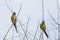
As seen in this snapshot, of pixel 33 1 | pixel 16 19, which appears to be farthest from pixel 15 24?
pixel 33 1

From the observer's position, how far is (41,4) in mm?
752

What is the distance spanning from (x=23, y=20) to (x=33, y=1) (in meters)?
0.12

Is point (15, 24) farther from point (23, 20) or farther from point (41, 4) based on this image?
point (41, 4)

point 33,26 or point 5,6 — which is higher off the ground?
point 5,6

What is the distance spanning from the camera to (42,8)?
0.75m

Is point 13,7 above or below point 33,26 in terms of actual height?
above

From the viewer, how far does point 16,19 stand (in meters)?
0.66

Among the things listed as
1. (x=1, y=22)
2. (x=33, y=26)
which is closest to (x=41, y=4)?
(x=33, y=26)

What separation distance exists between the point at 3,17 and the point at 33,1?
180 mm

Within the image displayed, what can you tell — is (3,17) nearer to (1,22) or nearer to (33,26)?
(1,22)

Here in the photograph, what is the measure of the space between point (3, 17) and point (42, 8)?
208 mm

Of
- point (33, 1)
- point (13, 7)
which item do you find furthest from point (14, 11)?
point (33, 1)

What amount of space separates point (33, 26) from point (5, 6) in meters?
0.16

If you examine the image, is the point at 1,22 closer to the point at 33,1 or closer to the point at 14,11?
the point at 14,11
